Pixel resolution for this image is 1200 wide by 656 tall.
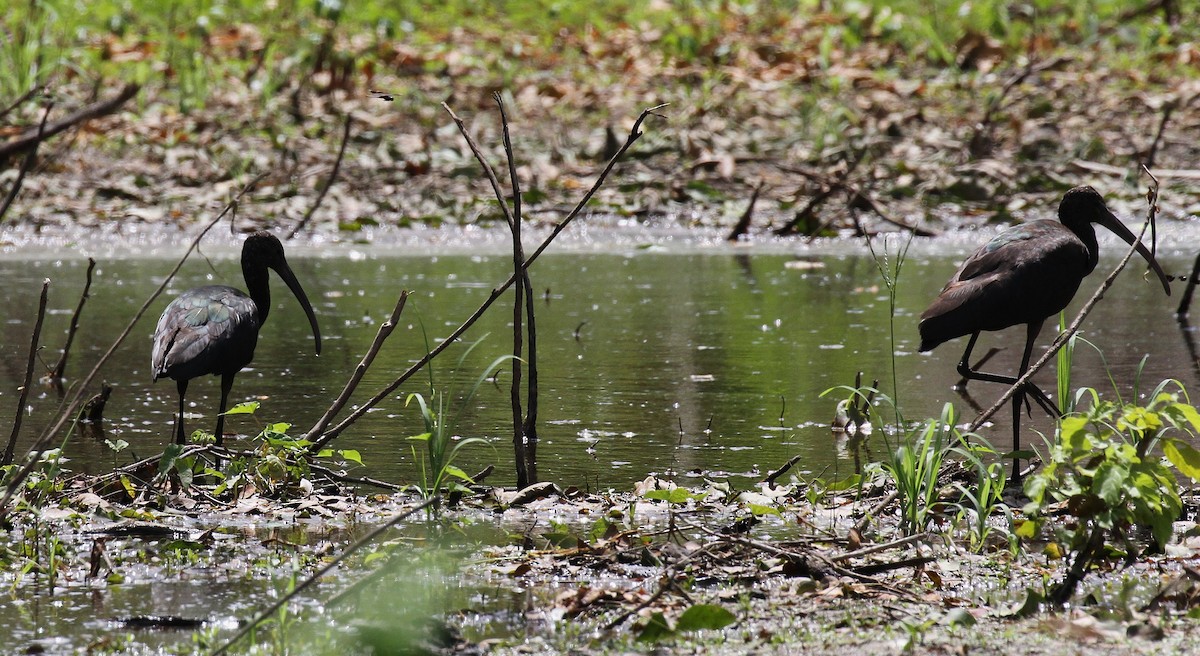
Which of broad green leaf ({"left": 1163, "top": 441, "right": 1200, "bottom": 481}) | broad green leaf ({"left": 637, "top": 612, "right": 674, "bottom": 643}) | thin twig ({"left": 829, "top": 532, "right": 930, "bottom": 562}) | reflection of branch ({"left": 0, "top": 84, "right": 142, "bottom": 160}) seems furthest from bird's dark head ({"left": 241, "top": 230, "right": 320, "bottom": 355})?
reflection of branch ({"left": 0, "top": 84, "right": 142, "bottom": 160})

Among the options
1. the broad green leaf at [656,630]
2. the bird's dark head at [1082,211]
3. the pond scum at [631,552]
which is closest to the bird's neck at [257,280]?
the pond scum at [631,552]

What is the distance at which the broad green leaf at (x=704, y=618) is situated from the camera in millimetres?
3801

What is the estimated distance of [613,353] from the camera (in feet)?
28.0

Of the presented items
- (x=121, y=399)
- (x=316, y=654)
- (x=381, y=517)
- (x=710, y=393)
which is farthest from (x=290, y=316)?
(x=316, y=654)

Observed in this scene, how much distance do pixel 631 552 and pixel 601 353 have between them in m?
4.05

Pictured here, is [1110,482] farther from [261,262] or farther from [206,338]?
[261,262]

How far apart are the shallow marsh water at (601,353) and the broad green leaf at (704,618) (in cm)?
115

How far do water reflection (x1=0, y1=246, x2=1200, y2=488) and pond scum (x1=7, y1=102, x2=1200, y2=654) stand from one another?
0.53 m

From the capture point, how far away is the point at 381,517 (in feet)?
16.8

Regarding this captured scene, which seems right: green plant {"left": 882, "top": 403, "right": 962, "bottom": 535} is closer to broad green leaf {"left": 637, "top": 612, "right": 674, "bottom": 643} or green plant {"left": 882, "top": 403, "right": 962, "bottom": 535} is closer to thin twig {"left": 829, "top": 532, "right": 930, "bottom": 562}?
thin twig {"left": 829, "top": 532, "right": 930, "bottom": 562}

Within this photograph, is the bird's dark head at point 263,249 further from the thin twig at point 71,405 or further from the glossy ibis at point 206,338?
the thin twig at point 71,405

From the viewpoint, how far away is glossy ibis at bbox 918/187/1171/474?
651 cm

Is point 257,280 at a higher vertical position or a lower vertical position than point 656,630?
higher

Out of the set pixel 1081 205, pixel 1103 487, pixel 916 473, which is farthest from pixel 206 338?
pixel 1081 205
